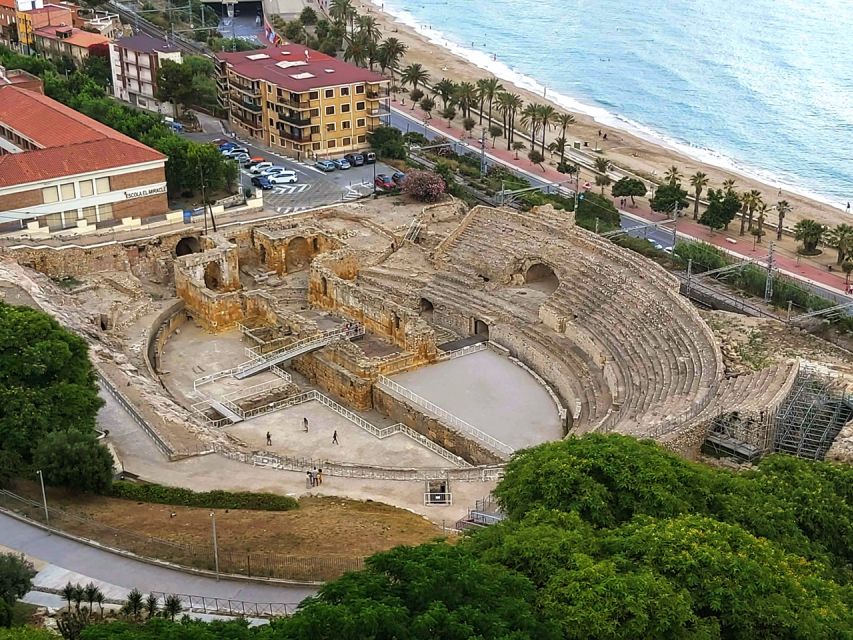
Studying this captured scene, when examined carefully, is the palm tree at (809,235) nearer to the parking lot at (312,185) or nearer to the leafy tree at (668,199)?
the leafy tree at (668,199)

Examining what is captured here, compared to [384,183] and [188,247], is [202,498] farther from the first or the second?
[384,183]

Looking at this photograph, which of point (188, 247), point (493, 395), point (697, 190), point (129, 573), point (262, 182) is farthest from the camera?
point (697, 190)

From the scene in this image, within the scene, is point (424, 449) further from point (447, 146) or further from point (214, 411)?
point (447, 146)

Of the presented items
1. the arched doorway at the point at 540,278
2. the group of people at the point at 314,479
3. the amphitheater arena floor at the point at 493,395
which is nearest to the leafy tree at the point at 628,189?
the arched doorway at the point at 540,278

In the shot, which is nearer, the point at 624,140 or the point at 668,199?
the point at 668,199

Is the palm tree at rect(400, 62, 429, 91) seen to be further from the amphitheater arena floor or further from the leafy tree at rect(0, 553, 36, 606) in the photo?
the leafy tree at rect(0, 553, 36, 606)

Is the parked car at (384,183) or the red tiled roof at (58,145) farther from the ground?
the red tiled roof at (58,145)

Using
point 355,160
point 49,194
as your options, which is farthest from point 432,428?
point 355,160
